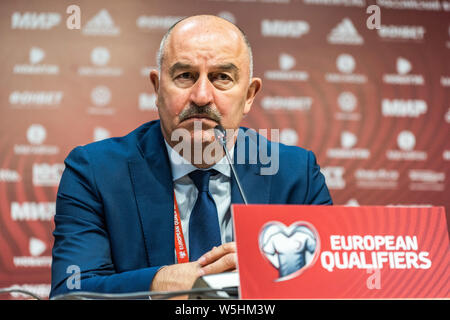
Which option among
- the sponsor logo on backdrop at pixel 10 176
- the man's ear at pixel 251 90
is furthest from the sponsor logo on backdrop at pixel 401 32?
the sponsor logo on backdrop at pixel 10 176

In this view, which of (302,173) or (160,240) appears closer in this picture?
(160,240)

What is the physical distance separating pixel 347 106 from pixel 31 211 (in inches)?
88.7

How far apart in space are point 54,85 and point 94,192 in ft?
6.41

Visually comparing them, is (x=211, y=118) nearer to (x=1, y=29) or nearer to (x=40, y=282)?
(x=40, y=282)

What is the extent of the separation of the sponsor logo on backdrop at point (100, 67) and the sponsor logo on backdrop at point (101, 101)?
11cm

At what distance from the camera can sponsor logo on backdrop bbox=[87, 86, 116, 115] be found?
3.23m

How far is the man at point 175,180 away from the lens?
4.77 feet

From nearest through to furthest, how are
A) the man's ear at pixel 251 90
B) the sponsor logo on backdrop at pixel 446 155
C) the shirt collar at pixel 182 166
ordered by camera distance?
the shirt collar at pixel 182 166 < the man's ear at pixel 251 90 < the sponsor logo on backdrop at pixel 446 155

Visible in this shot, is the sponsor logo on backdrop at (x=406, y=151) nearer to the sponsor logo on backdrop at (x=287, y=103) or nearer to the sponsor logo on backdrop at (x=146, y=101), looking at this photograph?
the sponsor logo on backdrop at (x=287, y=103)

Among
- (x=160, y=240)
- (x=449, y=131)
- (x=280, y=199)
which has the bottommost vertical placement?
(x=160, y=240)

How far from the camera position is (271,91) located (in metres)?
3.36

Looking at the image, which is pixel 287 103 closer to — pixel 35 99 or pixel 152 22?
pixel 152 22
